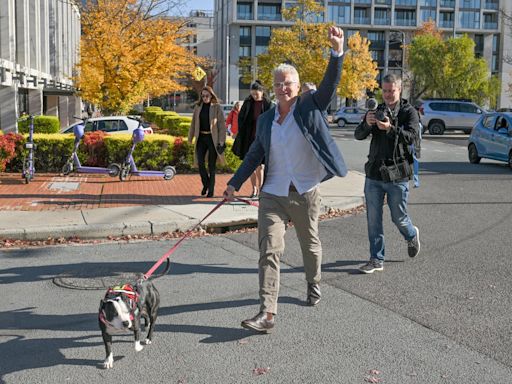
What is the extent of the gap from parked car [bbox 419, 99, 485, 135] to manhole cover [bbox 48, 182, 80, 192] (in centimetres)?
2628

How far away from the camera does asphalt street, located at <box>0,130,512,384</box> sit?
415 cm

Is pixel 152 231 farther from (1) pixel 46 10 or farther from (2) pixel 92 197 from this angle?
(1) pixel 46 10

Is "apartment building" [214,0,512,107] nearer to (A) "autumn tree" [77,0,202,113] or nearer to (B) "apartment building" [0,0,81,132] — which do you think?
(B) "apartment building" [0,0,81,132]

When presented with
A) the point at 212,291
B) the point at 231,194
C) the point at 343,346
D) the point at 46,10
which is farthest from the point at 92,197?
the point at 46,10

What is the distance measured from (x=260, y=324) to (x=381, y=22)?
87.0m

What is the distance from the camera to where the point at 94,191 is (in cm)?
1181

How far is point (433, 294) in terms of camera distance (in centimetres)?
585

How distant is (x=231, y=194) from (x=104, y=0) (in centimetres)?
2348

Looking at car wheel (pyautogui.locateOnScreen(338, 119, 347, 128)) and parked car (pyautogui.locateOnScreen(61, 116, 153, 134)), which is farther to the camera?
car wheel (pyautogui.locateOnScreen(338, 119, 347, 128))

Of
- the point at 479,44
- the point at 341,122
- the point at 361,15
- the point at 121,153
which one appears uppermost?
the point at 361,15

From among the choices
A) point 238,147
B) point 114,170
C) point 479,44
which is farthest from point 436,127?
point 479,44

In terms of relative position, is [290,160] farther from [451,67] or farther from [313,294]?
[451,67]

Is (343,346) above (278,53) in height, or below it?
below

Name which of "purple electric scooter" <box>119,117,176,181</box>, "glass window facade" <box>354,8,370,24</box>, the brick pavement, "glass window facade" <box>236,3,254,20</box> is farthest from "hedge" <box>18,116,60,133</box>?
"glass window facade" <box>354,8,370,24</box>
